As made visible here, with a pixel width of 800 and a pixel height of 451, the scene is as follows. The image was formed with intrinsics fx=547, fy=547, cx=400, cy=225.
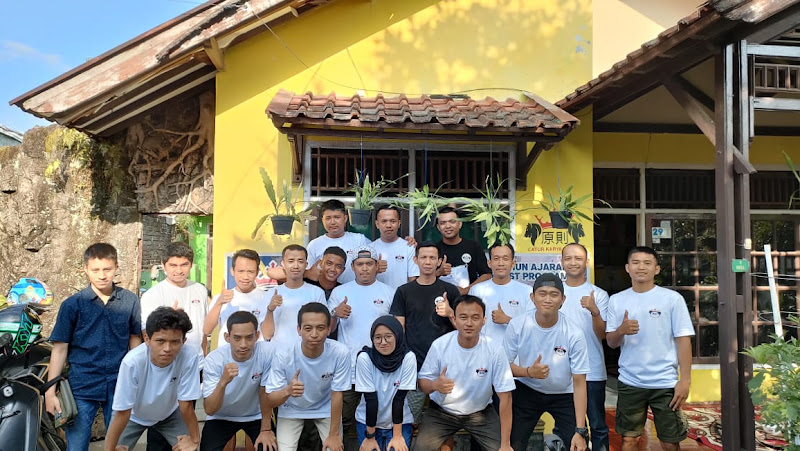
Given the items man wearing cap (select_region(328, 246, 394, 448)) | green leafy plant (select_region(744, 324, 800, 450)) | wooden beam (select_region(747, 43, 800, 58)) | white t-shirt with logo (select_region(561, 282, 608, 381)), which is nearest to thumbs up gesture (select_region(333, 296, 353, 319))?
man wearing cap (select_region(328, 246, 394, 448))

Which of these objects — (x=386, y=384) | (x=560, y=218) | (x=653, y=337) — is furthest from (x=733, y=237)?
(x=386, y=384)

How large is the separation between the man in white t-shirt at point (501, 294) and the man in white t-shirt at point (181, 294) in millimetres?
2225

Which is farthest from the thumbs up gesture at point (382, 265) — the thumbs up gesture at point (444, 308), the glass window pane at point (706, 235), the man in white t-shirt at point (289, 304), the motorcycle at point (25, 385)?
the glass window pane at point (706, 235)

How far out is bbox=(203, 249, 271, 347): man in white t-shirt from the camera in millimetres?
4336

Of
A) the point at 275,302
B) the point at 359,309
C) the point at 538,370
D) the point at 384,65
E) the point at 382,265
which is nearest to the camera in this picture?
the point at 538,370

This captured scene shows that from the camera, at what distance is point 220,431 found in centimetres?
391

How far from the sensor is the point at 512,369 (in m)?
4.07

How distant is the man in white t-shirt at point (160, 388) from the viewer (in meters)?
3.51

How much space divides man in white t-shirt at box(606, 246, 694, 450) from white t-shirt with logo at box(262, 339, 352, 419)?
6.83 feet

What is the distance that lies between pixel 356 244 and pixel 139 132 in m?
3.27

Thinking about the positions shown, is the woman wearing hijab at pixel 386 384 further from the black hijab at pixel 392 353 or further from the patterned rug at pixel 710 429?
the patterned rug at pixel 710 429

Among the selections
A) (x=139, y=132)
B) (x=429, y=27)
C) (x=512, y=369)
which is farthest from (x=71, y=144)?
(x=512, y=369)

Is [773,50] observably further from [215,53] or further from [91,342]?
[91,342]

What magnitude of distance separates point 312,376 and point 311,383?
0.17 ft
